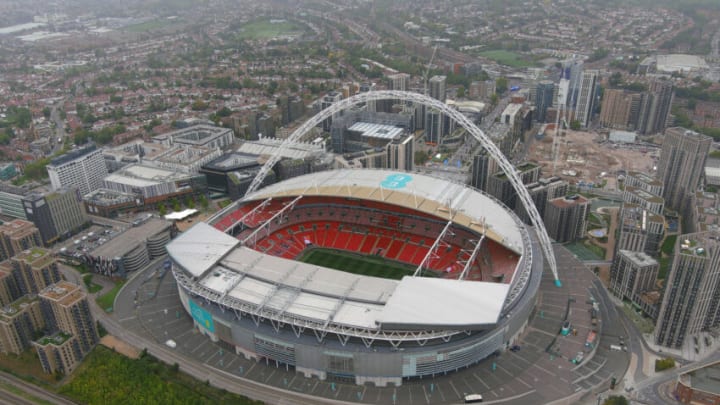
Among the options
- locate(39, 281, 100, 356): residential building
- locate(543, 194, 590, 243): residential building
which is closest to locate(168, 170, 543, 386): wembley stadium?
locate(543, 194, 590, 243): residential building

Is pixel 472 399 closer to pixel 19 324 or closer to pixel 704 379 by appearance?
pixel 704 379

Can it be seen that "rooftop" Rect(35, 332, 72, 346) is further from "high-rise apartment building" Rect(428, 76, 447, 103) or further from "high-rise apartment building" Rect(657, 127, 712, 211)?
"high-rise apartment building" Rect(428, 76, 447, 103)

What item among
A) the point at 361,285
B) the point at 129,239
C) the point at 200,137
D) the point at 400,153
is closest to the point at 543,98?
the point at 400,153

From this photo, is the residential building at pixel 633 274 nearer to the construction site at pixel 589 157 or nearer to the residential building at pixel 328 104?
the construction site at pixel 589 157

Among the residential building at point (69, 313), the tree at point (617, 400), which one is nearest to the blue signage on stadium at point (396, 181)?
the tree at point (617, 400)

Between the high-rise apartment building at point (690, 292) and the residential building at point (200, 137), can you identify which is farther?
the residential building at point (200, 137)

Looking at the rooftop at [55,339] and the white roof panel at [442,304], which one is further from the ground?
the white roof panel at [442,304]
